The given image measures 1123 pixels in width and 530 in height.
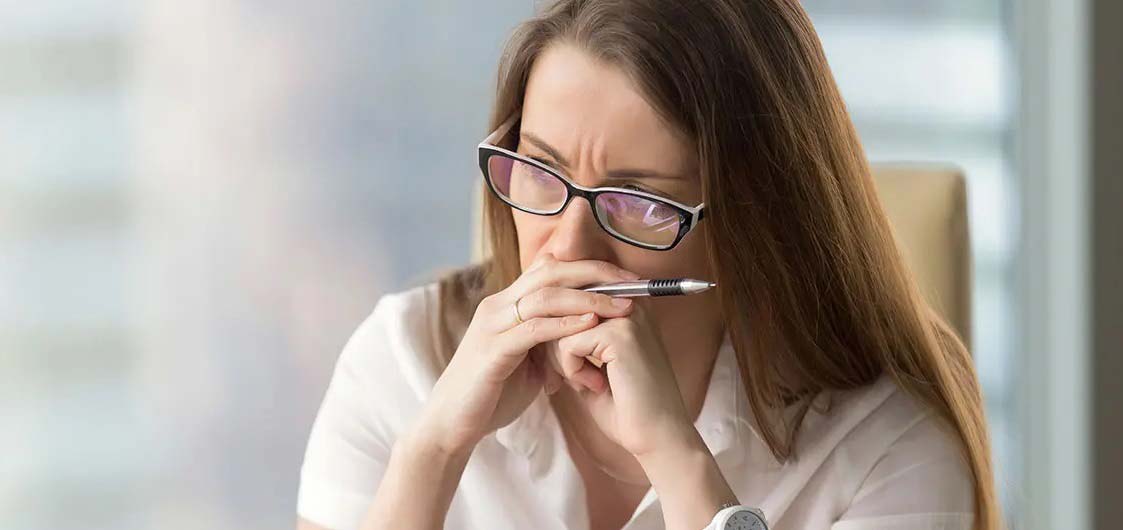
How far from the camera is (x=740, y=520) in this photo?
89cm

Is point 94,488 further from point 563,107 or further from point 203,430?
point 563,107

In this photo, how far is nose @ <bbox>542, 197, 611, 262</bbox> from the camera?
0.95 m

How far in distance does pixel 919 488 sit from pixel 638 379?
307mm

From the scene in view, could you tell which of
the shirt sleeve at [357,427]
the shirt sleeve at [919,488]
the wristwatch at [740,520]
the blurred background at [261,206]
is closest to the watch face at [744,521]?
the wristwatch at [740,520]

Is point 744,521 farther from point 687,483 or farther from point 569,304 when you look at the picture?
point 569,304

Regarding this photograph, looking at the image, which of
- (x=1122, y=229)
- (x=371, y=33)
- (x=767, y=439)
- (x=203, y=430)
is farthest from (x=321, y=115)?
(x=1122, y=229)

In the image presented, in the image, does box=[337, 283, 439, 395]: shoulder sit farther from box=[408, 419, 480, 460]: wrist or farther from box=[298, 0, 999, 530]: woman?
box=[408, 419, 480, 460]: wrist

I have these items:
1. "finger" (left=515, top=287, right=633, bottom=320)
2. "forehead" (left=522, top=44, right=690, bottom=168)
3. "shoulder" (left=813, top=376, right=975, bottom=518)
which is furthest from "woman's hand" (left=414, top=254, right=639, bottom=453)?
"shoulder" (left=813, top=376, right=975, bottom=518)

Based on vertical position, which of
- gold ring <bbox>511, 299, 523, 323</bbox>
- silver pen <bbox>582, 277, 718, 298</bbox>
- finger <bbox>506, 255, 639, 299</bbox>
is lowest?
gold ring <bbox>511, 299, 523, 323</bbox>

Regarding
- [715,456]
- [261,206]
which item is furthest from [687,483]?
[261,206]

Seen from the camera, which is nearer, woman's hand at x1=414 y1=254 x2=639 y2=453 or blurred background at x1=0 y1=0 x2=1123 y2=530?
woman's hand at x1=414 y1=254 x2=639 y2=453

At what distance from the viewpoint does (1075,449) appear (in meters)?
1.63

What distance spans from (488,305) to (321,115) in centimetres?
87

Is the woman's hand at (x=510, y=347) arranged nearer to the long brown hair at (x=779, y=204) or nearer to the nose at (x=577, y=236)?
the nose at (x=577, y=236)
